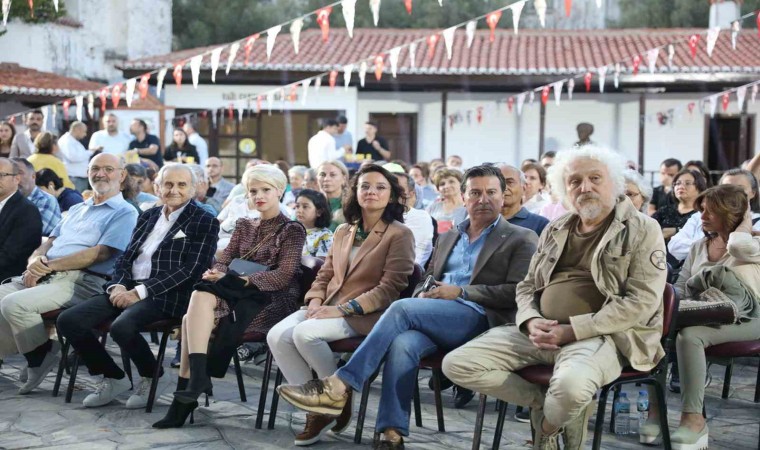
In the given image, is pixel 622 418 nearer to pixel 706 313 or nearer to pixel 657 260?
pixel 706 313

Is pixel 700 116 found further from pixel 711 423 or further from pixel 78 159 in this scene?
pixel 711 423

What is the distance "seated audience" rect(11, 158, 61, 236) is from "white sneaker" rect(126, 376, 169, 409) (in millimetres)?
2293

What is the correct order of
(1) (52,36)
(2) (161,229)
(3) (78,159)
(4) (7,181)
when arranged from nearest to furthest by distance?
(2) (161,229) → (4) (7,181) → (3) (78,159) → (1) (52,36)

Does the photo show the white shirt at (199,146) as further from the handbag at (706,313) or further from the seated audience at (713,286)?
the handbag at (706,313)

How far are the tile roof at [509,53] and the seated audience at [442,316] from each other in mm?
15254

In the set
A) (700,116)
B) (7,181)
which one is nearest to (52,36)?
(700,116)

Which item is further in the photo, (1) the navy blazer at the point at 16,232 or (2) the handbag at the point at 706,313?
(1) the navy blazer at the point at 16,232

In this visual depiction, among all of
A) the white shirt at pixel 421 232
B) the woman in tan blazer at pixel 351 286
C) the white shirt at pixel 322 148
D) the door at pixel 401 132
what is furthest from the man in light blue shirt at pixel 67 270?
the door at pixel 401 132

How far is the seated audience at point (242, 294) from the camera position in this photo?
220 inches

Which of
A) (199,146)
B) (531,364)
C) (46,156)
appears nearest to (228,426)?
(531,364)

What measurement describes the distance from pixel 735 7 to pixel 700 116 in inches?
256

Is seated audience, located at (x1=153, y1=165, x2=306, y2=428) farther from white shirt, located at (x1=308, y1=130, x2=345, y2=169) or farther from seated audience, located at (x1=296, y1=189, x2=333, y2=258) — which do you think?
white shirt, located at (x1=308, y1=130, x2=345, y2=169)

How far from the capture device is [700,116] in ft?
71.5

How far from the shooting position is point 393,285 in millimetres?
5469
